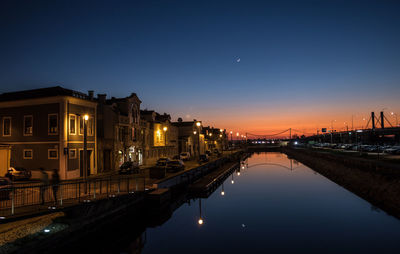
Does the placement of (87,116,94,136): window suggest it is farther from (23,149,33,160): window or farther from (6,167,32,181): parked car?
(6,167,32,181): parked car

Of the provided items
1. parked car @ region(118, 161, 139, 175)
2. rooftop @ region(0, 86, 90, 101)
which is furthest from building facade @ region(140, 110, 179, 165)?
rooftop @ region(0, 86, 90, 101)

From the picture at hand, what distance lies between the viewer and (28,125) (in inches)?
1191

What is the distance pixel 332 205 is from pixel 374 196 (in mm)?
4927

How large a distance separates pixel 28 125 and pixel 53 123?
149 inches

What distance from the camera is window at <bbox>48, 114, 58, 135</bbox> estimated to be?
2895 centimetres

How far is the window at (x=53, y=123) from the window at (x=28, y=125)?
9.07 ft

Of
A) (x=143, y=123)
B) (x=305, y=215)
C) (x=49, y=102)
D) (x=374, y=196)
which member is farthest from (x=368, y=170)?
(x=49, y=102)

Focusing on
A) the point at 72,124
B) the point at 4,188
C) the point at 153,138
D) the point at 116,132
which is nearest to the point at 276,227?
the point at 4,188

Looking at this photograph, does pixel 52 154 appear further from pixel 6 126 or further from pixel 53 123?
pixel 6 126

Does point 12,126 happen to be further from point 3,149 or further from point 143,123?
point 143,123

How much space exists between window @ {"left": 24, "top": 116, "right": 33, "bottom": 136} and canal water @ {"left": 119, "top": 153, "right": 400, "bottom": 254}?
A: 64.9ft

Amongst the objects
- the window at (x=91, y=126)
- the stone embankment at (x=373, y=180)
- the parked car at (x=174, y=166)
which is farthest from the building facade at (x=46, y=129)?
the stone embankment at (x=373, y=180)

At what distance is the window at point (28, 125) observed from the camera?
30.1m

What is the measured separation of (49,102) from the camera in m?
29.3
